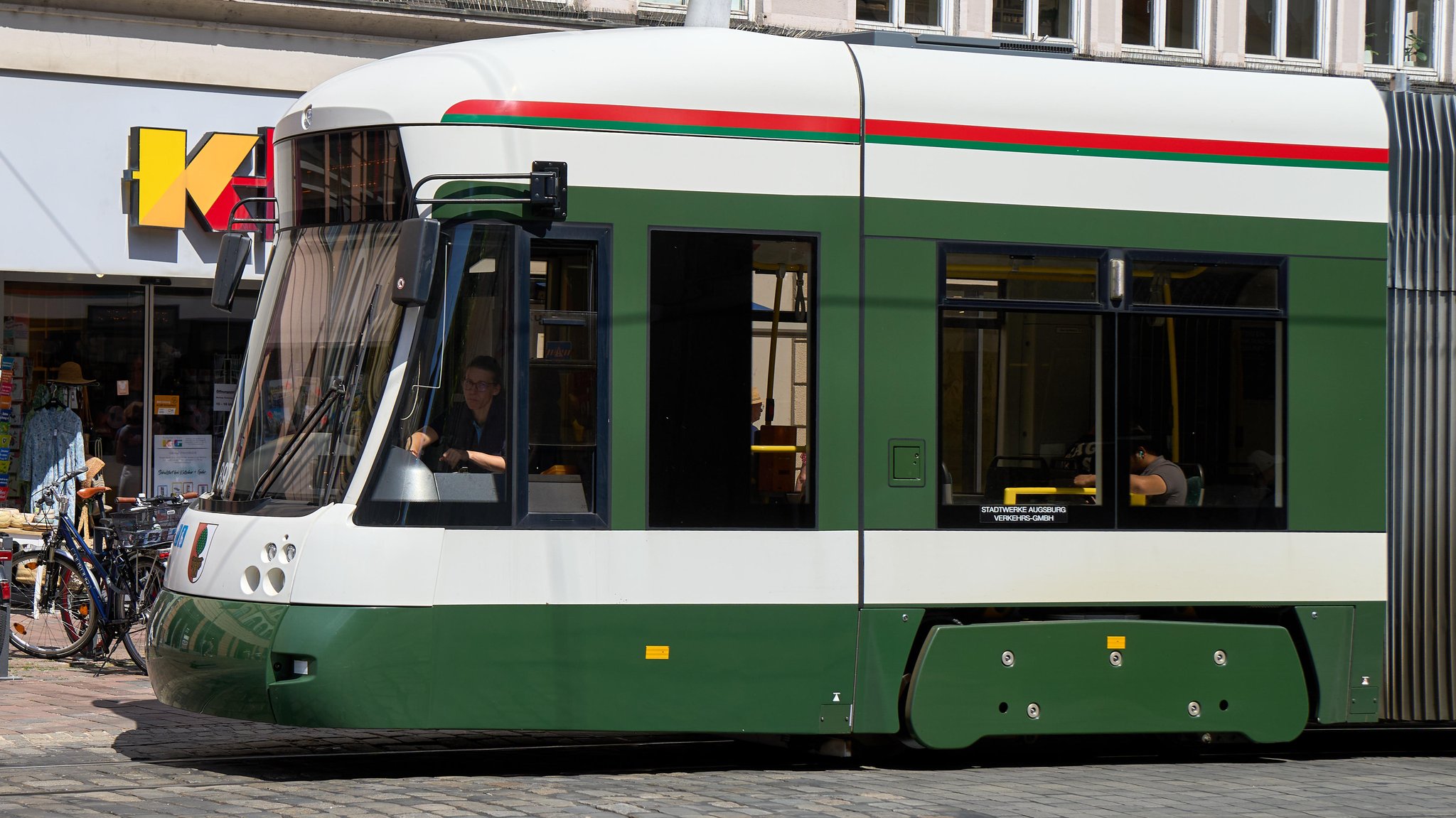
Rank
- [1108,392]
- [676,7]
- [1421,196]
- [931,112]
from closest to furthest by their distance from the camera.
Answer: [931,112] → [1108,392] → [1421,196] → [676,7]

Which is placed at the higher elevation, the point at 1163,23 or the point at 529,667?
the point at 1163,23

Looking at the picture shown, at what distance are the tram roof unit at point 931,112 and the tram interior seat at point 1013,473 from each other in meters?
1.13

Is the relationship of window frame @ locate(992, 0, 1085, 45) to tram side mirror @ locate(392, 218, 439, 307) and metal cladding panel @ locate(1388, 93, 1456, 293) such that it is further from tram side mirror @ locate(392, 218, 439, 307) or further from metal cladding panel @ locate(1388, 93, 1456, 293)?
tram side mirror @ locate(392, 218, 439, 307)

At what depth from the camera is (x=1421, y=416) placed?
322 inches

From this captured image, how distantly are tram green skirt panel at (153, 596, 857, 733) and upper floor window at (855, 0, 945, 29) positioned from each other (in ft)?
34.8

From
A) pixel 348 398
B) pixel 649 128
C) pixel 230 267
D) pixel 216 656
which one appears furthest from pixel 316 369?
pixel 649 128

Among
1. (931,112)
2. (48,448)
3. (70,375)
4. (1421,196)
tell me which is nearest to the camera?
(931,112)

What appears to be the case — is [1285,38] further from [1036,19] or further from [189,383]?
[189,383]

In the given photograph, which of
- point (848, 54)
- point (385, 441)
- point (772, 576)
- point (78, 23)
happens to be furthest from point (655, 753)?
point (78, 23)

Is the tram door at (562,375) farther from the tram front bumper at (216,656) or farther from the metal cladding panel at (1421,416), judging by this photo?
the metal cladding panel at (1421,416)

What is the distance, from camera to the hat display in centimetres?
1440

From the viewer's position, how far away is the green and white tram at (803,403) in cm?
707

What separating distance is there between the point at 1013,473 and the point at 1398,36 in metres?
13.4

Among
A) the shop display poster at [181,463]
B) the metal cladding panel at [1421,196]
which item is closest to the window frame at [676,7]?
the shop display poster at [181,463]
